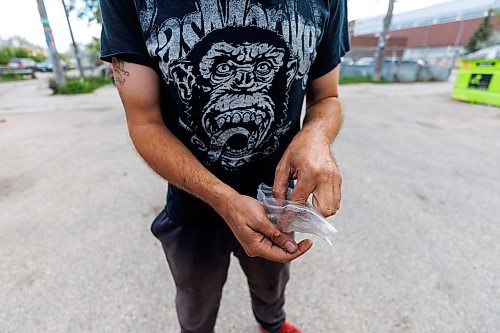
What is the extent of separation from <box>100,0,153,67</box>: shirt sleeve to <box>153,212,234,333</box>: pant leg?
0.64m

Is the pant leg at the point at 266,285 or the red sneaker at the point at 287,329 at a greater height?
the pant leg at the point at 266,285

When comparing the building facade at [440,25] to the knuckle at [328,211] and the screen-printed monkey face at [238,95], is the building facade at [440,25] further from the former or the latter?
the knuckle at [328,211]

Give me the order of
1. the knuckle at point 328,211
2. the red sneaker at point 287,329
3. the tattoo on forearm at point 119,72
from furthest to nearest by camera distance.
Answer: the red sneaker at point 287,329 < the tattoo on forearm at point 119,72 < the knuckle at point 328,211

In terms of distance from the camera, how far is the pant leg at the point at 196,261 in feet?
3.89

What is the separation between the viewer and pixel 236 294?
1.91 m

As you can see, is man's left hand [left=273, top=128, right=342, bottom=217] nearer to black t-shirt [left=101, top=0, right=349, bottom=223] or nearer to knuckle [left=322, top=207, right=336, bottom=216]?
knuckle [left=322, top=207, right=336, bottom=216]

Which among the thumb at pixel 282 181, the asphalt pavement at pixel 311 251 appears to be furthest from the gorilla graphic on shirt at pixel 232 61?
the asphalt pavement at pixel 311 251

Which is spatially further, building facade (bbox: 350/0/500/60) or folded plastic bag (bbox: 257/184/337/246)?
building facade (bbox: 350/0/500/60)

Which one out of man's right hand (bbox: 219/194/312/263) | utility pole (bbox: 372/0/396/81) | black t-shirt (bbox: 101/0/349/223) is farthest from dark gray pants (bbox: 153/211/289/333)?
utility pole (bbox: 372/0/396/81)

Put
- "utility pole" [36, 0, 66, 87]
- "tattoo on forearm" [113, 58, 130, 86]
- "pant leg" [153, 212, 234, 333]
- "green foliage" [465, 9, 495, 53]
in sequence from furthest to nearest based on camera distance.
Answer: "green foliage" [465, 9, 495, 53]
"utility pole" [36, 0, 66, 87]
"pant leg" [153, 212, 234, 333]
"tattoo on forearm" [113, 58, 130, 86]

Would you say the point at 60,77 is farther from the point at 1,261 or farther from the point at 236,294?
the point at 236,294

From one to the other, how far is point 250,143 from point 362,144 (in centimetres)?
394

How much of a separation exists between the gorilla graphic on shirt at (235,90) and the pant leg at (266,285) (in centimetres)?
50

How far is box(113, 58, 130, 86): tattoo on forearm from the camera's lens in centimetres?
90
